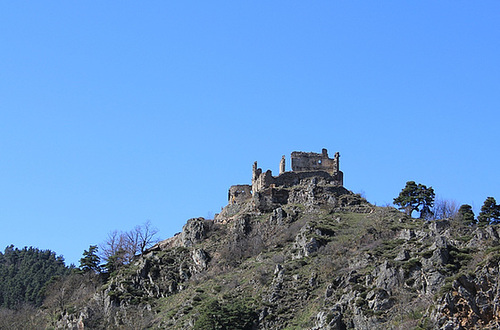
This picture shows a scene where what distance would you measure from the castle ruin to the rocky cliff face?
4.54 feet

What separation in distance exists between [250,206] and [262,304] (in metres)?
23.5

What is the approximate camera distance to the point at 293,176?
389 feet

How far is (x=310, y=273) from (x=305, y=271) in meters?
0.82

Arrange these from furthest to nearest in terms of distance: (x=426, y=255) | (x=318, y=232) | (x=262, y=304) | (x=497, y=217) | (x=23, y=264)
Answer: (x=23, y=264), (x=497, y=217), (x=318, y=232), (x=262, y=304), (x=426, y=255)

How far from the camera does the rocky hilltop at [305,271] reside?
81375 mm

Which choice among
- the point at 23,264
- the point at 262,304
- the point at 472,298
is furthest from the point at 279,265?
the point at 23,264

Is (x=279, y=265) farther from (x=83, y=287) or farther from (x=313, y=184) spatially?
(x=83, y=287)

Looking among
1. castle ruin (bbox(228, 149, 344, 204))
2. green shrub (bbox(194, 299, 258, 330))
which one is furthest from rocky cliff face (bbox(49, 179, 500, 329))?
castle ruin (bbox(228, 149, 344, 204))

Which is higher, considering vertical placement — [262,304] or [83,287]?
[83,287]

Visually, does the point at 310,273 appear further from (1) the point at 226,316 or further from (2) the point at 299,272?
(1) the point at 226,316

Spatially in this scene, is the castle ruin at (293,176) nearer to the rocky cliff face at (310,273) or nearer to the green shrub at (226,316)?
the rocky cliff face at (310,273)

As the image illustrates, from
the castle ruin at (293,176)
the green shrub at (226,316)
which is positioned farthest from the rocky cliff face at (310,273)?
the castle ruin at (293,176)

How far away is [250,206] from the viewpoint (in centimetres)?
11656

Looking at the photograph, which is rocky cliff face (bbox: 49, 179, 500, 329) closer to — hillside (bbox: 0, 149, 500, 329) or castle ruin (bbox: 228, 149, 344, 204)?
hillside (bbox: 0, 149, 500, 329)
